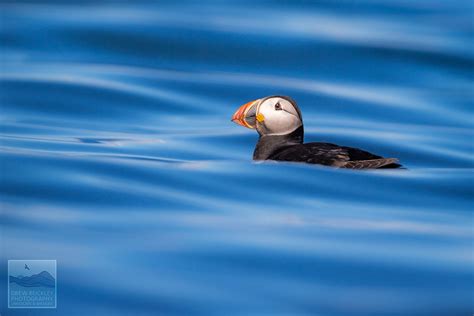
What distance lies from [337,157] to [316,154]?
0.58 feet

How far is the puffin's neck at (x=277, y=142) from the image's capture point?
9.30 meters

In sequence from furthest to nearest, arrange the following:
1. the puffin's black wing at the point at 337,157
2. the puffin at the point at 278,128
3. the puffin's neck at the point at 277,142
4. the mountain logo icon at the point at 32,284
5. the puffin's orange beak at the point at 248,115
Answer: the puffin's orange beak at the point at 248,115, the puffin's neck at the point at 277,142, the puffin at the point at 278,128, the puffin's black wing at the point at 337,157, the mountain logo icon at the point at 32,284

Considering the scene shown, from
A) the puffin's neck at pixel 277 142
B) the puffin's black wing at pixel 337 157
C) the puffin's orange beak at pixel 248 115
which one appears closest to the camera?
the puffin's black wing at pixel 337 157

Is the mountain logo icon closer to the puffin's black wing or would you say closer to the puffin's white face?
the puffin's black wing

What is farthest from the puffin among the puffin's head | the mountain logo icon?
the mountain logo icon

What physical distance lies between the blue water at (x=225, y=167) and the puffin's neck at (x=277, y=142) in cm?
24

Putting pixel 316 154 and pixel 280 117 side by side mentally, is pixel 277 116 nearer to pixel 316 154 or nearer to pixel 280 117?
pixel 280 117

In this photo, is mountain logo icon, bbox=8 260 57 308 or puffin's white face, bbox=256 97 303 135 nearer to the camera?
mountain logo icon, bbox=8 260 57 308

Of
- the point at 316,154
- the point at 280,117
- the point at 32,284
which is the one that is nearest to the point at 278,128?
the point at 280,117

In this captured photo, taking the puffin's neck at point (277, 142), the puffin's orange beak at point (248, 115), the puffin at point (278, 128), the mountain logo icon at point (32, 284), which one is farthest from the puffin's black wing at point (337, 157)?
the mountain logo icon at point (32, 284)

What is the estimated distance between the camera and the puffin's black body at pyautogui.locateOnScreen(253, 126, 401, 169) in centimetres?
834

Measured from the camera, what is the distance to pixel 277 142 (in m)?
9.33

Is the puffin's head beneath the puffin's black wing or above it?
above

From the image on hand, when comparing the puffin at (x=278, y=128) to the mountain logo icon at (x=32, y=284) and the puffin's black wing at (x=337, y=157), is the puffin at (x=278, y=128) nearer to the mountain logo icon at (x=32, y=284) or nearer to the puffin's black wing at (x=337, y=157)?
the puffin's black wing at (x=337, y=157)
